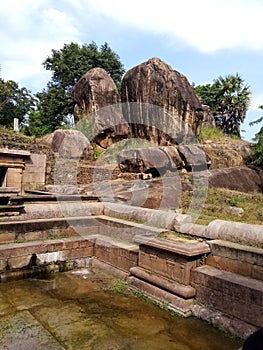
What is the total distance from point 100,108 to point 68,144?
535 centimetres

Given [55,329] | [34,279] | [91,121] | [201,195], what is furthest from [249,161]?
[55,329]

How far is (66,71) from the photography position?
2928 centimetres

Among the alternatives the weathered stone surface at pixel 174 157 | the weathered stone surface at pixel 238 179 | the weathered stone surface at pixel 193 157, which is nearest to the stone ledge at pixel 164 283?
the weathered stone surface at pixel 238 179

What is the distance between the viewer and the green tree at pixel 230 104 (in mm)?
28672

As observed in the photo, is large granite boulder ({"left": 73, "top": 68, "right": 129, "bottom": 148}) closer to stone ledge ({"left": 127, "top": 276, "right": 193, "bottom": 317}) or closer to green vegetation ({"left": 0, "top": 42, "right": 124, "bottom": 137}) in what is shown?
green vegetation ({"left": 0, "top": 42, "right": 124, "bottom": 137})

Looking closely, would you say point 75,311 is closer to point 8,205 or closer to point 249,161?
point 8,205

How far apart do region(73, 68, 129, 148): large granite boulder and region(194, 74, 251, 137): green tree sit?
1468 cm

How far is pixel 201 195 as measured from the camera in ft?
26.7

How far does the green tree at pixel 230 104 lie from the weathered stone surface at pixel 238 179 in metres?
→ 18.2

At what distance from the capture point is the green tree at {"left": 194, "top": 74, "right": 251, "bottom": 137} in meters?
28.7

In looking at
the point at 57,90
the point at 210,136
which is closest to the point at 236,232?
the point at 210,136

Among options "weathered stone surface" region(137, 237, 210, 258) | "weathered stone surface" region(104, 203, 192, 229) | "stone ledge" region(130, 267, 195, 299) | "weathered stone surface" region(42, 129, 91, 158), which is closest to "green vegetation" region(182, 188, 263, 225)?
"weathered stone surface" region(104, 203, 192, 229)

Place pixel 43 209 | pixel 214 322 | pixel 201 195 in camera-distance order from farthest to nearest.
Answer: pixel 201 195, pixel 43 209, pixel 214 322

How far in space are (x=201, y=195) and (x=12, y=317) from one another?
5876 millimetres
